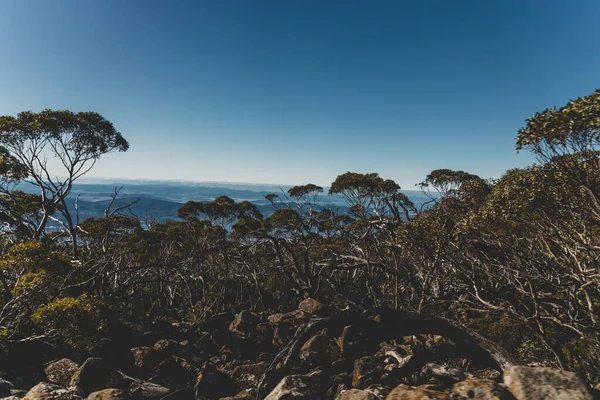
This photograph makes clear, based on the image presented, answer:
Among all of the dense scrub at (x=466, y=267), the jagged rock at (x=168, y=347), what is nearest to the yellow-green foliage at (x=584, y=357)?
the dense scrub at (x=466, y=267)

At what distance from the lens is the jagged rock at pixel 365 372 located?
8.23 metres

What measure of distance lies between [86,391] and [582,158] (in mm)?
16905

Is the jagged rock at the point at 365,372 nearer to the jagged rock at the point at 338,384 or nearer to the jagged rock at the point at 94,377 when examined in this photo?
the jagged rock at the point at 338,384

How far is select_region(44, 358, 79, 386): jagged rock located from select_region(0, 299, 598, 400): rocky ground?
0.03 m

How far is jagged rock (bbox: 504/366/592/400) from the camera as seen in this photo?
4.41m

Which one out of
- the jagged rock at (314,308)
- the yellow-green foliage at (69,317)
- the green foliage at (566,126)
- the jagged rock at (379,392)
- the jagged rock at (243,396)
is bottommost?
the jagged rock at (243,396)

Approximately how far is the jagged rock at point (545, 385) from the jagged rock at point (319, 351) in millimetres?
5956

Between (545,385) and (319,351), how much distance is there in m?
6.74

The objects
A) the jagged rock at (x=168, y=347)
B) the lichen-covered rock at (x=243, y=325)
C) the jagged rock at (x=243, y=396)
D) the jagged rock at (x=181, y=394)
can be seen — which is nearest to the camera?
the jagged rock at (x=243, y=396)

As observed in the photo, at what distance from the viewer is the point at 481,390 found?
4746mm

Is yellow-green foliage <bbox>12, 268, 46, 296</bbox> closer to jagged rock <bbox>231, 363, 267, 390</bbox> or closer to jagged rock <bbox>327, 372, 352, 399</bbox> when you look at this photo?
jagged rock <bbox>231, 363, 267, 390</bbox>

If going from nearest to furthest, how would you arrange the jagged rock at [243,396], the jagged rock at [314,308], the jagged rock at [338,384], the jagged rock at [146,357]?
the jagged rock at [338,384] → the jagged rock at [243,396] → the jagged rock at [146,357] → the jagged rock at [314,308]

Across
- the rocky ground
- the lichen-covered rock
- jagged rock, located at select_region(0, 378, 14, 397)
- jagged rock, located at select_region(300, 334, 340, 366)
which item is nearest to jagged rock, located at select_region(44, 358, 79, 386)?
the rocky ground

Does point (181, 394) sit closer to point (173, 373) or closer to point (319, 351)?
point (173, 373)
